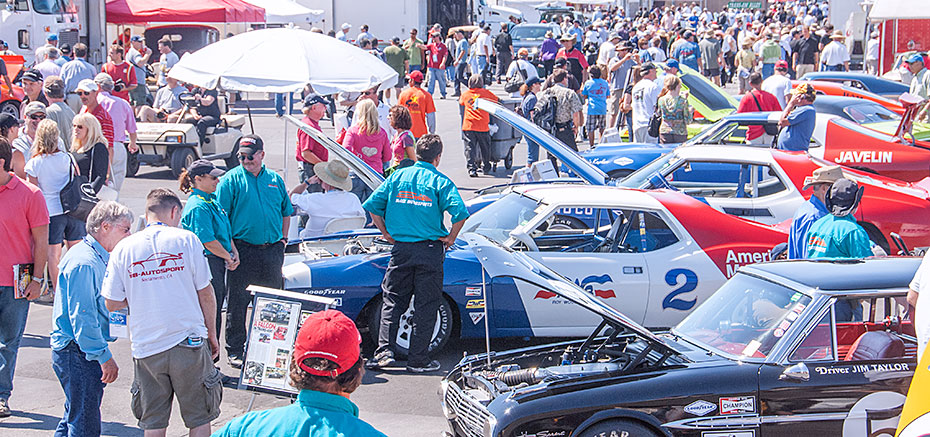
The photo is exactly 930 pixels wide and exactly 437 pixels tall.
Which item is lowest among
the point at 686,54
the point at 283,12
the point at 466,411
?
the point at 466,411

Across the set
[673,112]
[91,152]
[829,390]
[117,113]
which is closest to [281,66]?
[91,152]

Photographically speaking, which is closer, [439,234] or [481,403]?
[481,403]

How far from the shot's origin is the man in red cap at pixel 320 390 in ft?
9.60

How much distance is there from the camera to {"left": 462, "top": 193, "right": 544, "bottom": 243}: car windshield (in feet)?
27.4

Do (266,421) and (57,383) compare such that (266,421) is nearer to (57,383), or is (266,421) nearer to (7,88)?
(57,383)

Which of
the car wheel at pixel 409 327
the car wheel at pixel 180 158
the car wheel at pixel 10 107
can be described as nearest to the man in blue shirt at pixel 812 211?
the car wheel at pixel 409 327

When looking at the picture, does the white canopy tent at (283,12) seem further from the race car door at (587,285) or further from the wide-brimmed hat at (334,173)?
the race car door at (587,285)

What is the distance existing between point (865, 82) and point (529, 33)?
51.6 feet

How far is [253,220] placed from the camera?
7.32 metres

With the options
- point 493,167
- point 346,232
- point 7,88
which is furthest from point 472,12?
point 346,232

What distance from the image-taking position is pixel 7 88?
14602mm

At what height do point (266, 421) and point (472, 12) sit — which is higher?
point (472, 12)

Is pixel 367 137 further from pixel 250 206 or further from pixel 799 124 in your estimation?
pixel 799 124

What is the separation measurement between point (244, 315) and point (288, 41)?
4.89 meters
